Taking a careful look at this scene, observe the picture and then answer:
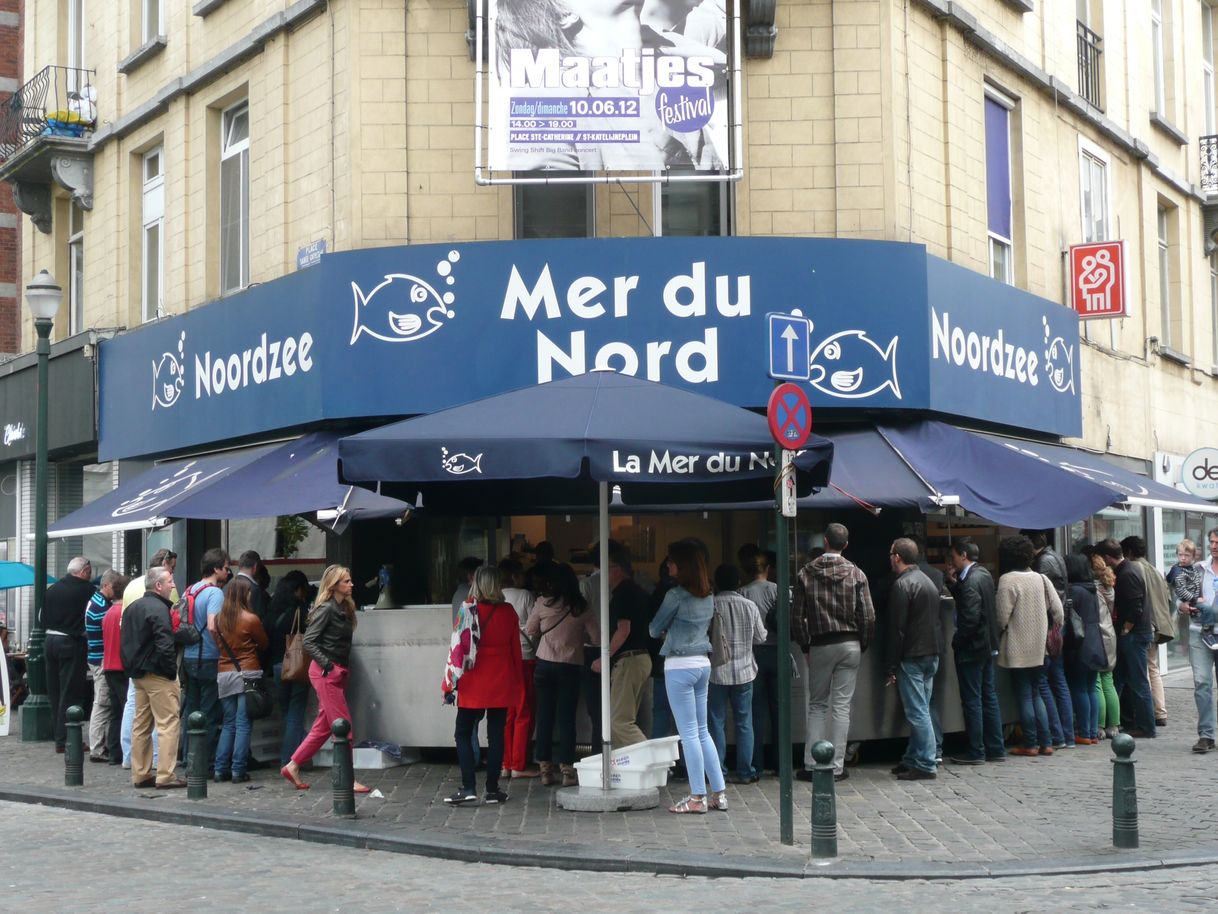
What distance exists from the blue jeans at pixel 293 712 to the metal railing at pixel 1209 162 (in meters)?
16.4

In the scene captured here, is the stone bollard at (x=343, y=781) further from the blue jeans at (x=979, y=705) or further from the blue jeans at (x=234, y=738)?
the blue jeans at (x=979, y=705)

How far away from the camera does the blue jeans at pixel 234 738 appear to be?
12867mm

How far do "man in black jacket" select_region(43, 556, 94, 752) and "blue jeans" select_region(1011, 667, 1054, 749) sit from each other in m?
8.90

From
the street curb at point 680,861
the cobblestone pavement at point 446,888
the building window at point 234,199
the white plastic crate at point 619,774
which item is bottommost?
the cobblestone pavement at point 446,888

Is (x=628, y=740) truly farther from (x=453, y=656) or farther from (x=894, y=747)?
(x=894, y=747)

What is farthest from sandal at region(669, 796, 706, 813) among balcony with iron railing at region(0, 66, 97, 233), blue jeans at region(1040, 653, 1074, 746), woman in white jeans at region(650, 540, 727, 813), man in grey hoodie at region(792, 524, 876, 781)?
balcony with iron railing at region(0, 66, 97, 233)

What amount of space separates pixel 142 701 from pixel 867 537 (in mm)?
6383

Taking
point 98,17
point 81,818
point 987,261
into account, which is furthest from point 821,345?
point 98,17

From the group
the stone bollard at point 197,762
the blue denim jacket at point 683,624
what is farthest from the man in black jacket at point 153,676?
the blue denim jacket at point 683,624

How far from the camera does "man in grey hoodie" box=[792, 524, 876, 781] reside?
1180 cm

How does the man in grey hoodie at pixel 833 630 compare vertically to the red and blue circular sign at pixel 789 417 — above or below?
below

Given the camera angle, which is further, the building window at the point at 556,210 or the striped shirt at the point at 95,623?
the building window at the point at 556,210

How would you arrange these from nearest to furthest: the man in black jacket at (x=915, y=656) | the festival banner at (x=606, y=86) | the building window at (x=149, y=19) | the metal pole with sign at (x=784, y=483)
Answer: the metal pole with sign at (x=784, y=483)
the man in black jacket at (x=915, y=656)
the festival banner at (x=606, y=86)
the building window at (x=149, y=19)

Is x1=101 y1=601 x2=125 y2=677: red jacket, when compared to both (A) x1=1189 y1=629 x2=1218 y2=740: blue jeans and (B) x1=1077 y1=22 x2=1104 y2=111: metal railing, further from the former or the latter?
(B) x1=1077 y1=22 x2=1104 y2=111: metal railing
